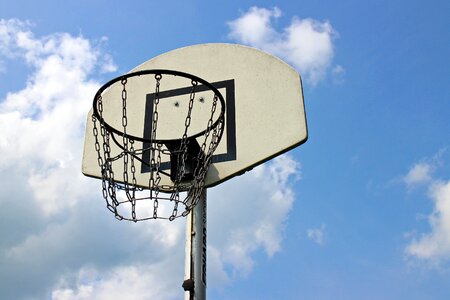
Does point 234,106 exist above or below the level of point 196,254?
above

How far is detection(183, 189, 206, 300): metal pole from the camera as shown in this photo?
333 centimetres

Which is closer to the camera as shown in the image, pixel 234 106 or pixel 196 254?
pixel 196 254

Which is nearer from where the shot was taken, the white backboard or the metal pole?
the metal pole

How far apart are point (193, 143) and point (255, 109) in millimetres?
570

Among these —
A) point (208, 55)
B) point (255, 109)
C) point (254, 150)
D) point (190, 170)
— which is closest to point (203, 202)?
point (190, 170)

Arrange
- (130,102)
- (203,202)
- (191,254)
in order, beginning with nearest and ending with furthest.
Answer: (191,254) < (203,202) < (130,102)

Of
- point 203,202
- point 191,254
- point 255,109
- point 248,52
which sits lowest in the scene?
point 191,254

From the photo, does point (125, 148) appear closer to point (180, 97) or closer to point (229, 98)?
point (180, 97)

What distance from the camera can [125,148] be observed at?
3639 mm

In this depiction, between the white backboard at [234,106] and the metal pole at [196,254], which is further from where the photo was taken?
the white backboard at [234,106]

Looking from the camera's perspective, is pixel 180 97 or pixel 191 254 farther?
pixel 180 97

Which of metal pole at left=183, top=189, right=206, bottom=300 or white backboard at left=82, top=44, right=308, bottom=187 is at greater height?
white backboard at left=82, top=44, right=308, bottom=187

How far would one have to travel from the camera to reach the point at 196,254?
3.45 metres

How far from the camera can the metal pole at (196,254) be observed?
10.9 ft
